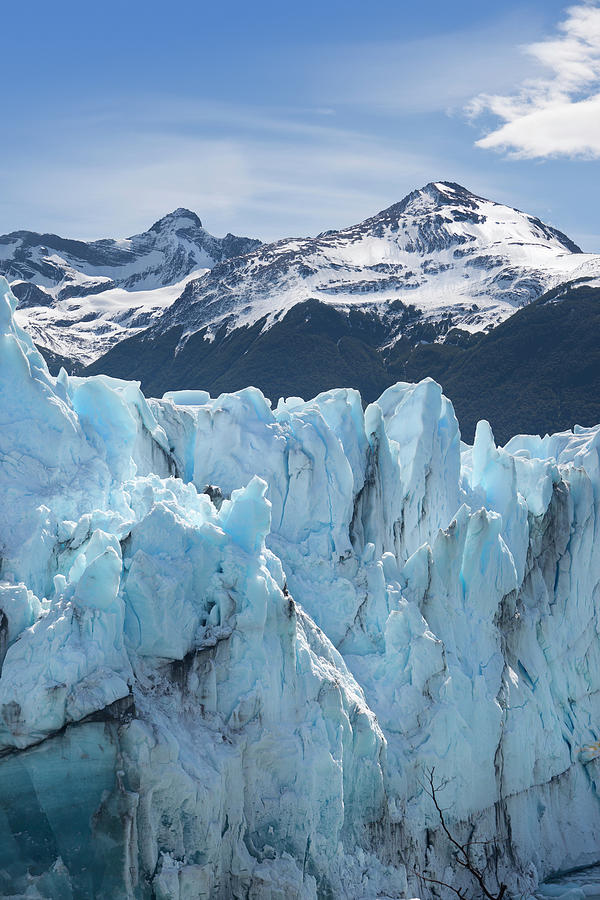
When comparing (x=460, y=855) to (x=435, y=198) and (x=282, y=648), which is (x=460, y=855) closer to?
(x=282, y=648)

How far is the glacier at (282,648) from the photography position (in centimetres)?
1258

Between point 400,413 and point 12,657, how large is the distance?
14.5m

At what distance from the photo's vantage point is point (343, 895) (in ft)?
47.9

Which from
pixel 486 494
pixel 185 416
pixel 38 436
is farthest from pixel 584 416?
pixel 38 436

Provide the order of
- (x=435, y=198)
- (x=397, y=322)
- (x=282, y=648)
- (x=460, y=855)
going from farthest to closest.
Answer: (x=435, y=198)
(x=397, y=322)
(x=460, y=855)
(x=282, y=648)

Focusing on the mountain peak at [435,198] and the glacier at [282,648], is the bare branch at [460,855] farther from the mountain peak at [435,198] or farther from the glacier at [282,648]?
the mountain peak at [435,198]

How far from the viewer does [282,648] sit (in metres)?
15.2

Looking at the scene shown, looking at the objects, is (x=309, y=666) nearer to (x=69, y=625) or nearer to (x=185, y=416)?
(x=69, y=625)

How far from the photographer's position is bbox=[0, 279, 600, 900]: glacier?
1258 centimetres

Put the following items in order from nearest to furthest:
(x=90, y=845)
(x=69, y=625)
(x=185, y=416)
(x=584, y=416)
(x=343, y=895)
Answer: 1. (x=90, y=845)
2. (x=69, y=625)
3. (x=343, y=895)
4. (x=185, y=416)
5. (x=584, y=416)

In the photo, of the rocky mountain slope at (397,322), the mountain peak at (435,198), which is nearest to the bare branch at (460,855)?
the rocky mountain slope at (397,322)

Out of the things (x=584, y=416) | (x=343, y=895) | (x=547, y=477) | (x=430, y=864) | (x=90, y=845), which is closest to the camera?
(x=90, y=845)

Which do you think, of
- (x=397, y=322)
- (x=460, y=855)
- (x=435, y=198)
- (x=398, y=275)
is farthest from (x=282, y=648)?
(x=435, y=198)

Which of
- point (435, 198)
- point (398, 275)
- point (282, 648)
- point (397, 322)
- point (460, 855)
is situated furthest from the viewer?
point (435, 198)
